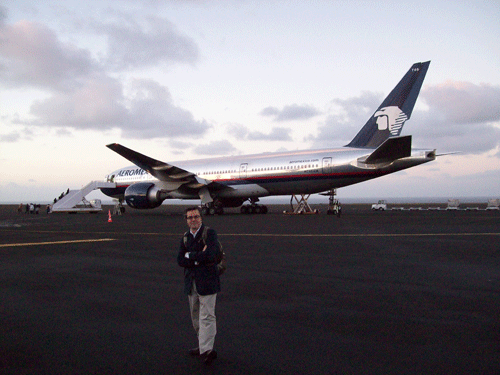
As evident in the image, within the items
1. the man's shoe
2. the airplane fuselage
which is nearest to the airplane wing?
the airplane fuselage

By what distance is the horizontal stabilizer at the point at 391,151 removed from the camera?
79.6 ft

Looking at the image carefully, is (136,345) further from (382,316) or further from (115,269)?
(115,269)

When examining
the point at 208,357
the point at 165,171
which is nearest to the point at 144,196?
the point at 165,171

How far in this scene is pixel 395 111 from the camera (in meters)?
29.0

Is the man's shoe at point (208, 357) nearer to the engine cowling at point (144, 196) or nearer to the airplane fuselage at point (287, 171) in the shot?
the airplane fuselage at point (287, 171)

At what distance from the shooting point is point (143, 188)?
33.0 metres

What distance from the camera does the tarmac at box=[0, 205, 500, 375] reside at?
14.7 ft

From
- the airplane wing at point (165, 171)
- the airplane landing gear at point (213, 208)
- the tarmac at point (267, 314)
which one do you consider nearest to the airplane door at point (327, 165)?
the airplane wing at point (165, 171)

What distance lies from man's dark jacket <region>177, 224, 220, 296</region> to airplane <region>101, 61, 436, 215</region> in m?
21.2

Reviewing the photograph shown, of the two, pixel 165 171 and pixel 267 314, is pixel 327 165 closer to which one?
pixel 165 171

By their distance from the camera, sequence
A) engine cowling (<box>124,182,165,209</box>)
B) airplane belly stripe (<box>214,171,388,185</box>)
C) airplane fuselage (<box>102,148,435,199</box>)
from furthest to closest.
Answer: engine cowling (<box>124,182,165,209</box>), airplane belly stripe (<box>214,171,388,185</box>), airplane fuselage (<box>102,148,435,199</box>)

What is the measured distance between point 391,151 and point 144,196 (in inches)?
705

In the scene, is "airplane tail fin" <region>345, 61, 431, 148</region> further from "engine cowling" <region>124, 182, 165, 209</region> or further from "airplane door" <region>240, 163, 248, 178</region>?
"engine cowling" <region>124, 182, 165, 209</region>

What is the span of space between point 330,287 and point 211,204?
87.8 ft
